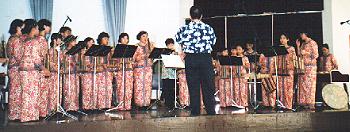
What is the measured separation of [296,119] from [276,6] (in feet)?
18.3

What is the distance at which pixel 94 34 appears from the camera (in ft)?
35.7

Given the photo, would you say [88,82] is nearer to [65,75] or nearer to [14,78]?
[65,75]

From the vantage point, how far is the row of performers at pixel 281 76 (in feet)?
26.8

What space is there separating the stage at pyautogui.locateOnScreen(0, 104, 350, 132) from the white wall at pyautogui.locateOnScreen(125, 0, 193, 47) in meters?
4.24

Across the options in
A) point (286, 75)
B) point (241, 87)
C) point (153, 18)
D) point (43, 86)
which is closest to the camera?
point (43, 86)

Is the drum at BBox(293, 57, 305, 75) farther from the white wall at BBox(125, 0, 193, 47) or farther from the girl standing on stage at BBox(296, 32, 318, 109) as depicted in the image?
the white wall at BBox(125, 0, 193, 47)

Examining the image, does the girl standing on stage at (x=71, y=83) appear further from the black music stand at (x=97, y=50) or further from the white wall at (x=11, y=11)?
the white wall at (x=11, y=11)

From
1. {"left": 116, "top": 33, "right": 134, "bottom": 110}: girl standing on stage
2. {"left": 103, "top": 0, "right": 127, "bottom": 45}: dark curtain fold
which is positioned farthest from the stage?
{"left": 103, "top": 0, "right": 127, "bottom": 45}: dark curtain fold

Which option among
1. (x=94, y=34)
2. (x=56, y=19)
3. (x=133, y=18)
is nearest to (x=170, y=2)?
(x=133, y=18)

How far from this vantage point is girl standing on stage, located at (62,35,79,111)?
7.33 m

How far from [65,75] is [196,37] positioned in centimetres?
259

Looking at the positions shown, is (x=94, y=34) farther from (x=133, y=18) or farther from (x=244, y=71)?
(x=244, y=71)

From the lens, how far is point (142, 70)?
7.80 m

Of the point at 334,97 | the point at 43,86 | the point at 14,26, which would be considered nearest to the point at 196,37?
the point at 43,86
